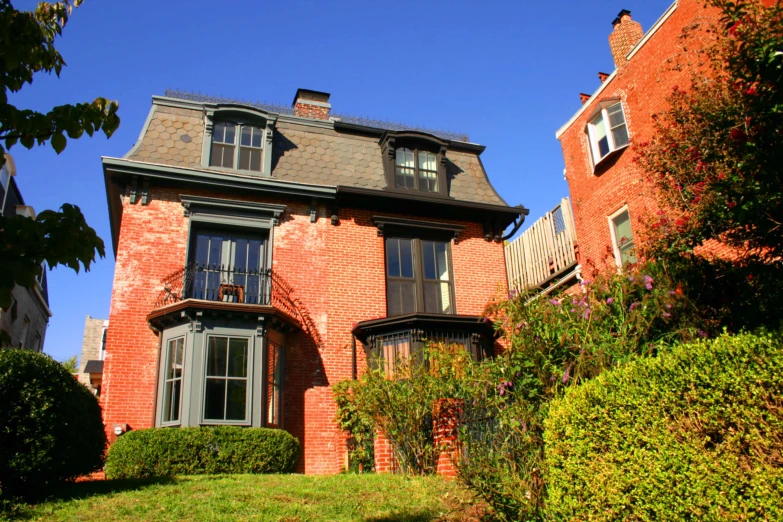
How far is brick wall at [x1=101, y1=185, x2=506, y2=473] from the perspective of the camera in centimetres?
1330

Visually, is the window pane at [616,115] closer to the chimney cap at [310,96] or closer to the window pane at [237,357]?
the chimney cap at [310,96]

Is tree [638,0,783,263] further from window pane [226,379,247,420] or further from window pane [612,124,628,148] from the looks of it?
window pane [612,124,628,148]

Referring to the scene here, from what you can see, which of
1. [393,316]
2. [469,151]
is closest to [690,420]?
[393,316]

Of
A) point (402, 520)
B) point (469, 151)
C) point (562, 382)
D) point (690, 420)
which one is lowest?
point (402, 520)

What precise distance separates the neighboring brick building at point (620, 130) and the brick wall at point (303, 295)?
3108 millimetres

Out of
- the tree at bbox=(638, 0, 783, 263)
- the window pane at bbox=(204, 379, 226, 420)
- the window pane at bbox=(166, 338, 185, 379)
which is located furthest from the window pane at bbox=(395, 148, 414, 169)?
the tree at bbox=(638, 0, 783, 263)

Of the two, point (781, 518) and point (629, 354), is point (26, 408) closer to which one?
point (629, 354)

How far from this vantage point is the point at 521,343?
25.4ft

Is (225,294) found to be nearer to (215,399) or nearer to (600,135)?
(215,399)

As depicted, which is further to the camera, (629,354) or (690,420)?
(629,354)

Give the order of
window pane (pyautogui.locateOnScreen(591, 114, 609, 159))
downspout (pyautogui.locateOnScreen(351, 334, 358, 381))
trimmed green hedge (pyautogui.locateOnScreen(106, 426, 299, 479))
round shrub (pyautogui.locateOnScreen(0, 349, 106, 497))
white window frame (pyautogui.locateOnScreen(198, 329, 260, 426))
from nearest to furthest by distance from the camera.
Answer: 1. round shrub (pyautogui.locateOnScreen(0, 349, 106, 497))
2. trimmed green hedge (pyautogui.locateOnScreen(106, 426, 299, 479))
3. white window frame (pyautogui.locateOnScreen(198, 329, 260, 426))
4. downspout (pyautogui.locateOnScreen(351, 334, 358, 381))
5. window pane (pyautogui.locateOnScreen(591, 114, 609, 159))

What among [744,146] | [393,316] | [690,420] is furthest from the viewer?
[393,316]

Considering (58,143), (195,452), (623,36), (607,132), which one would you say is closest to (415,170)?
(607,132)

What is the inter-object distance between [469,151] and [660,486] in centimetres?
1505
